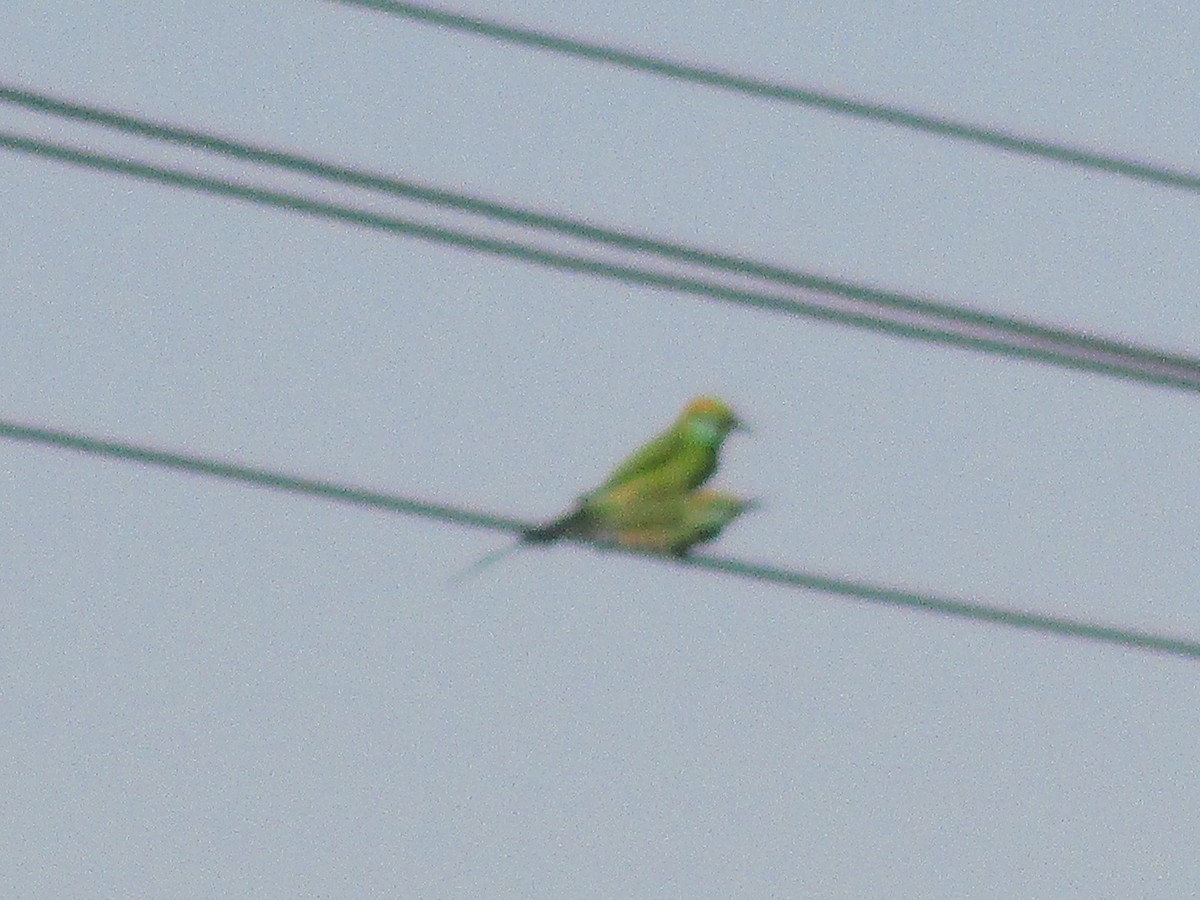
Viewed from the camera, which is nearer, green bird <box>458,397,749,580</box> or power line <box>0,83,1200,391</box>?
power line <box>0,83,1200,391</box>

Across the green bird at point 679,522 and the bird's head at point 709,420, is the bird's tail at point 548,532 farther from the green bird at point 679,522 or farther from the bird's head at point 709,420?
the bird's head at point 709,420

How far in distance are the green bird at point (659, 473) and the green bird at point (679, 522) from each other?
0.06 feet

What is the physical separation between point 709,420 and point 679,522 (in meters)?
1.05

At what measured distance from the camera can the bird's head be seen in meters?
8.77

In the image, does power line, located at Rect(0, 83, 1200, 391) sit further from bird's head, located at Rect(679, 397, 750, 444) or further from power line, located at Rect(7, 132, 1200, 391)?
bird's head, located at Rect(679, 397, 750, 444)

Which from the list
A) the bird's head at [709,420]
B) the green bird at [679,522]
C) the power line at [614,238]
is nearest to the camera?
the power line at [614,238]

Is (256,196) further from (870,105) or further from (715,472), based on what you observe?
(715,472)

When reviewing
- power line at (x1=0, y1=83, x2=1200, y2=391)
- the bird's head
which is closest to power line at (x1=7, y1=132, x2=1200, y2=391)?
power line at (x1=0, y1=83, x2=1200, y2=391)

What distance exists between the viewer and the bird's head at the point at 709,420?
8.77 meters

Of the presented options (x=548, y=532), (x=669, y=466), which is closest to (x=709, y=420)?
(x=669, y=466)

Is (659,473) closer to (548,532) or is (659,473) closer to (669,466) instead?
(669,466)

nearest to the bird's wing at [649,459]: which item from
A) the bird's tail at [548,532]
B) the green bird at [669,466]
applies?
the green bird at [669,466]

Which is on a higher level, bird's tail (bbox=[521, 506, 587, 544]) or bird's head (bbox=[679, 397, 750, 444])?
bird's head (bbox=[679, 397, 750, 444])

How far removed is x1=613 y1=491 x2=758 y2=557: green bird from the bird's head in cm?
67
